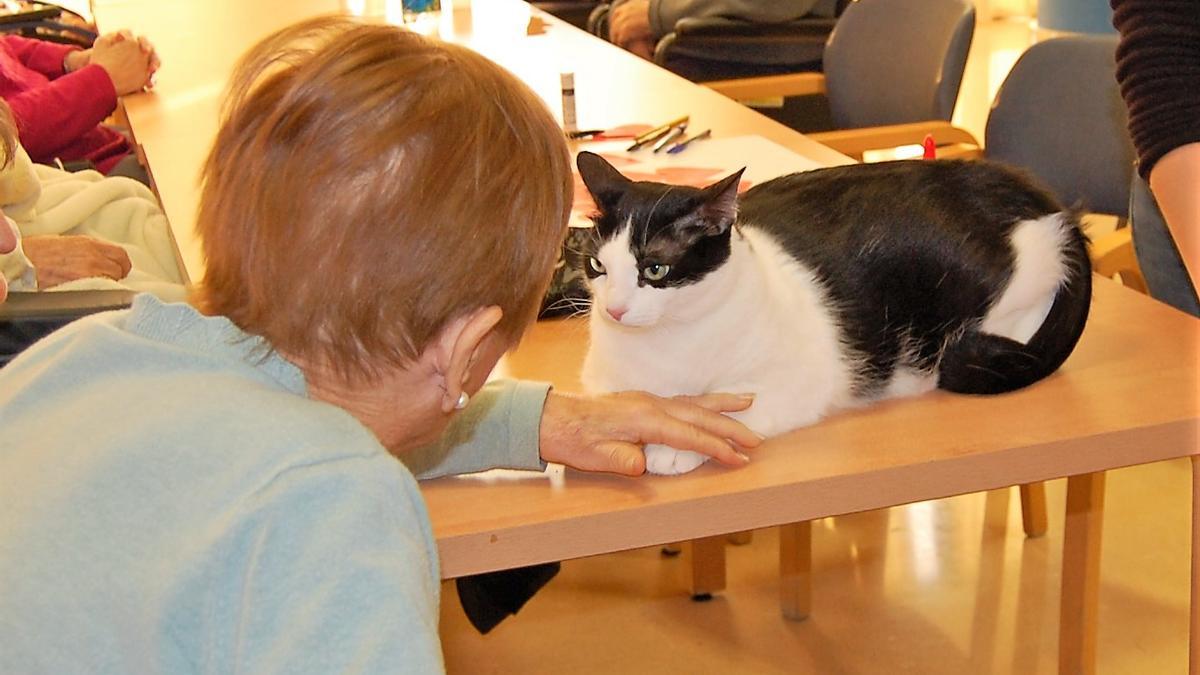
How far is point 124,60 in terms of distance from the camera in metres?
2.62

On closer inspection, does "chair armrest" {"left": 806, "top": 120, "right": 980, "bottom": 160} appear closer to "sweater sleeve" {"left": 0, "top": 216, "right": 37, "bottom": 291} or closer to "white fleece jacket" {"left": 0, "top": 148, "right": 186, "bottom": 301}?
"white fleece jacket" {"left": 0, "top": 148, "right": 186, "bottom": 301}

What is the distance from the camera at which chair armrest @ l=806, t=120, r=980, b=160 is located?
2.54 m

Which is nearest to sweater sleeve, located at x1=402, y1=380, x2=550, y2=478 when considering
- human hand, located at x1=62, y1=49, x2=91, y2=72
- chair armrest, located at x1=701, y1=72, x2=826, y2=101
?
chair armrest, located at x1=701, y1=72, x2=826, y2=101

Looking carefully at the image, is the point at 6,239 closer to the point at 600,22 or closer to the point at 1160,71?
the point at 1160,71

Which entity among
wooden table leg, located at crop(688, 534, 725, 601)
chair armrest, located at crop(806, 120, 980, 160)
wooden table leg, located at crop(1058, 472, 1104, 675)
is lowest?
wooden table leg, located at crop(688, 534, 725, 601)

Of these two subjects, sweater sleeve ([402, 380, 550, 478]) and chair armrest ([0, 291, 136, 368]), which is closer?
sweater sleeve ([402, 380, 550, 478])

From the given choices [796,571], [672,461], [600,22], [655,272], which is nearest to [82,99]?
[796,571]

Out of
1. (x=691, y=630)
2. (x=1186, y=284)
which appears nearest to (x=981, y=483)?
(x=1186, y=284)

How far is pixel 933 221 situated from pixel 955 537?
4.36 feet

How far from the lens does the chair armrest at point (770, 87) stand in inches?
119

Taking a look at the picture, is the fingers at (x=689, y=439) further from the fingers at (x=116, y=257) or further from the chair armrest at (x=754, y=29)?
the chair armrest at (x=754, y=29)

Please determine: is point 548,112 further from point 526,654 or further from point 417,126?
point 526,654

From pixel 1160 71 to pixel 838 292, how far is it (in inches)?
13.8

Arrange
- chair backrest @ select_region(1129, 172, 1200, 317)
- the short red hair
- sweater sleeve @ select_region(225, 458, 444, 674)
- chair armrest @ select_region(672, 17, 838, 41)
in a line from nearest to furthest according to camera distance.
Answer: sweater sleeve @ select_region(225, 458, 444, 674) → the short red hair → chair backrest @ select_region(1129, 172, 1200, 317) → chair armrest @ select_region(672, 17, 838, 41)
